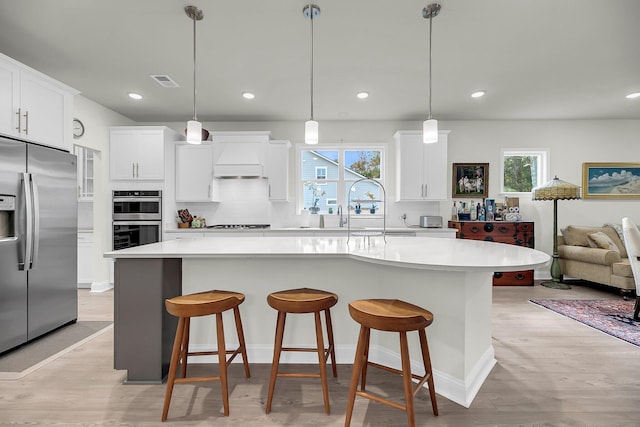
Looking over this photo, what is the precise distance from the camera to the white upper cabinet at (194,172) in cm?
471

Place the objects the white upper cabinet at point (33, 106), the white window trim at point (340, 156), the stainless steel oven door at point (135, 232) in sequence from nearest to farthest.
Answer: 1. the white upper cabinet at point (33, 106)
2. the stainless steel oven door at point (135, 232)
3. the white window trim at point (340, 156)

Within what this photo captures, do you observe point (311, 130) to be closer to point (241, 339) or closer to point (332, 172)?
point (241, 339)

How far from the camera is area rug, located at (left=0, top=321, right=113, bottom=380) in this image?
223 cm

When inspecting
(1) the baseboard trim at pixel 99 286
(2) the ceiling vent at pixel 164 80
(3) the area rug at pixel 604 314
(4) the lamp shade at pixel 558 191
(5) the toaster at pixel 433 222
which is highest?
(2) the ceiling vent at pixel 164 80

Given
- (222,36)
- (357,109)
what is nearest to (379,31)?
(222,36)

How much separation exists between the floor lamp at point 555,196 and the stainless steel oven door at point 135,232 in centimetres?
561

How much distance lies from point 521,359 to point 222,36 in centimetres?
357

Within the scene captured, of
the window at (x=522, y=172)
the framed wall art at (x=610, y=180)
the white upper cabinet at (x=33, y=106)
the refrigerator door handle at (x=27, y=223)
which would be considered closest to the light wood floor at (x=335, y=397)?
the refrigerator door handle at (x=27, y=223)

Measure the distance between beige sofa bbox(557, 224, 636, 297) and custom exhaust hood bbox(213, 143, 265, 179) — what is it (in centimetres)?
478

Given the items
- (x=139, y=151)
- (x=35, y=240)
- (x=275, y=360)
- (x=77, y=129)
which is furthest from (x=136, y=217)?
(x=275, y=360)

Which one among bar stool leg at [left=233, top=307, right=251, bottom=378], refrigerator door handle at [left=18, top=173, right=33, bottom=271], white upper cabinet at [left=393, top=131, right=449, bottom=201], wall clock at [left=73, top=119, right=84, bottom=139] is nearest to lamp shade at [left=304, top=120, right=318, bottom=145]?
bar stool leg at [left=233, top=307, right=251, bottom=378]

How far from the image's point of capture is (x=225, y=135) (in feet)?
15.3

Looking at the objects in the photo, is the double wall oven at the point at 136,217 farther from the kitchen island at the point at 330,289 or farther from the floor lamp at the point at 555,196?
the floor lamp at the point at 555,196

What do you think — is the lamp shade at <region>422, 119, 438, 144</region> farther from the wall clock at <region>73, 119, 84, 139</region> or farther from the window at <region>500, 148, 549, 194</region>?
the wall clock at <region>73, 119, 84, 139</region>
